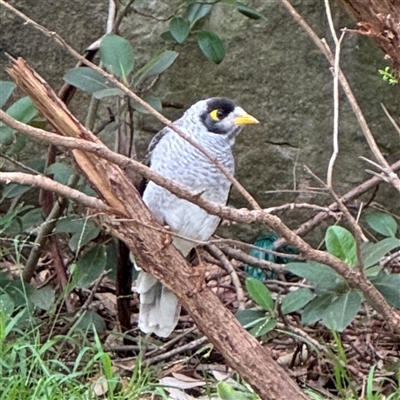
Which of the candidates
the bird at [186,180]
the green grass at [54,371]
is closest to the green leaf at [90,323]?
the green grass at [54,371]

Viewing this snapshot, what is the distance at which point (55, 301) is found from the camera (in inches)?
118

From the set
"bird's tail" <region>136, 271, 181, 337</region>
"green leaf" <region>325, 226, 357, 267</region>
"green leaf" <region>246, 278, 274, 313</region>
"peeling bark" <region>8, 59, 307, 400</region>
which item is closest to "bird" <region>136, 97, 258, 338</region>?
"bird's tail" <region>136, 271, 181, 337</region>

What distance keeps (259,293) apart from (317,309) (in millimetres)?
168

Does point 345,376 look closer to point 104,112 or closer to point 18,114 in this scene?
point 18,114

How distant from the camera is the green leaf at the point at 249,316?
262 cm

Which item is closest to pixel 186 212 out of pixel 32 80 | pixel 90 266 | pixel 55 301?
pixel 90 266

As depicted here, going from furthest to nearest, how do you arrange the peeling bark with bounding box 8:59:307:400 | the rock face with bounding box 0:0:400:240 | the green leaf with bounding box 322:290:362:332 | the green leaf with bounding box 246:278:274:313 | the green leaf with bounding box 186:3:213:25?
the rock face with bounding box 0:0:400:240
the green leaf with bounding box 186:3:213:25
the green leaf with bounding box 246:278:274:313
the green leaf with bounding box 322:290:362:332
the peeling bark with bounding box 8:59:307:400

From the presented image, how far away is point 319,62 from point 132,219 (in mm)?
1698

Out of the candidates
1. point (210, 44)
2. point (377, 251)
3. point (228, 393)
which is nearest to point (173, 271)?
point (228, 393)

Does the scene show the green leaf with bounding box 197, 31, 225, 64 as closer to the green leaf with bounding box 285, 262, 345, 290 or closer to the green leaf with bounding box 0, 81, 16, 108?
the green leaf with bounding box 0, 81, 16, 108

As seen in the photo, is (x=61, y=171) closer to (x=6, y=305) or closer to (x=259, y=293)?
(x=6, y=305)

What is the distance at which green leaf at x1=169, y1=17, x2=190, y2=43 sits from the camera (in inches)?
114

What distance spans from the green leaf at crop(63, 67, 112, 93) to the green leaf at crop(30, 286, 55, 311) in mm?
653

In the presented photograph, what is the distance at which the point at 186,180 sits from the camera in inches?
108
